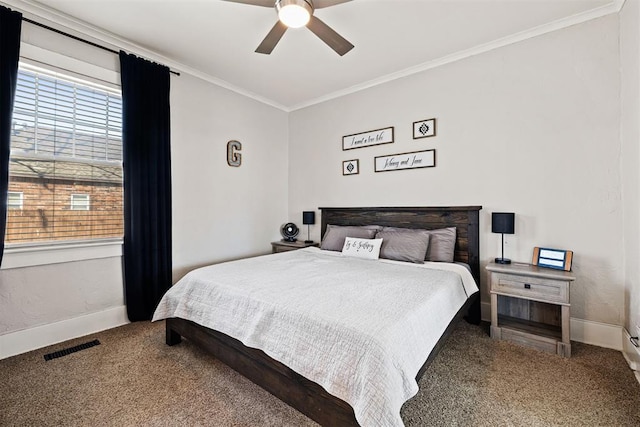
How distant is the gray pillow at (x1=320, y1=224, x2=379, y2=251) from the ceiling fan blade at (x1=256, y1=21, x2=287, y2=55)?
2.15 metres

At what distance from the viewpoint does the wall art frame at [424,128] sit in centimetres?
329

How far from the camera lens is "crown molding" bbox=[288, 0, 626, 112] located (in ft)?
7.93

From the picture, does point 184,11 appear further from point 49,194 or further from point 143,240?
point 143,240

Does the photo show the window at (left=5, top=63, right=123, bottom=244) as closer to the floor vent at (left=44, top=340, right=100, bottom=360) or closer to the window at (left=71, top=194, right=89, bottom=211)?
the window at (left=71, top=194, right=89, bottom=211)

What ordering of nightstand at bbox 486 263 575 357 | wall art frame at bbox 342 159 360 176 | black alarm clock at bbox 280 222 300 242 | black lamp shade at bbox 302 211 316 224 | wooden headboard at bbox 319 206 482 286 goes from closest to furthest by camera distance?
nightstand at bbox 486 263 575 357 < wooden headboard at bbox 319 206 482 286 < wall art frame at bbox 342 159 360 176 < black lamp shade at bbox 302 211 316 224 < black alarm clock at bbox 280 222 300 242

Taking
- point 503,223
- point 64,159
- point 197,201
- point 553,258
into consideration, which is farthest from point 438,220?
point 64,159

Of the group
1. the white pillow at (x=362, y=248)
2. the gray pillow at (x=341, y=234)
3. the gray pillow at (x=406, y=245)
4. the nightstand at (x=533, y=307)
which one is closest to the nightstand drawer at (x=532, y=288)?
the nightstand at (x=533, y=307)

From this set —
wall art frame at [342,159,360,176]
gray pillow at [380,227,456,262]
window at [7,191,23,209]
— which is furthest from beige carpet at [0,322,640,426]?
wall art frame at [342,159,360,176]

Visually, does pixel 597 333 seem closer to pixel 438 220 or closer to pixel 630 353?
pixel 630 353

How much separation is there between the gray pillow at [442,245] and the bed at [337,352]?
0.14m

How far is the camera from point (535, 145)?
270 cm

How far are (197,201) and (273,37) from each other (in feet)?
6.93

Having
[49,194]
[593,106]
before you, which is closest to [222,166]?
[49,194]

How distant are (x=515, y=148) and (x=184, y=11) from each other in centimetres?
331
